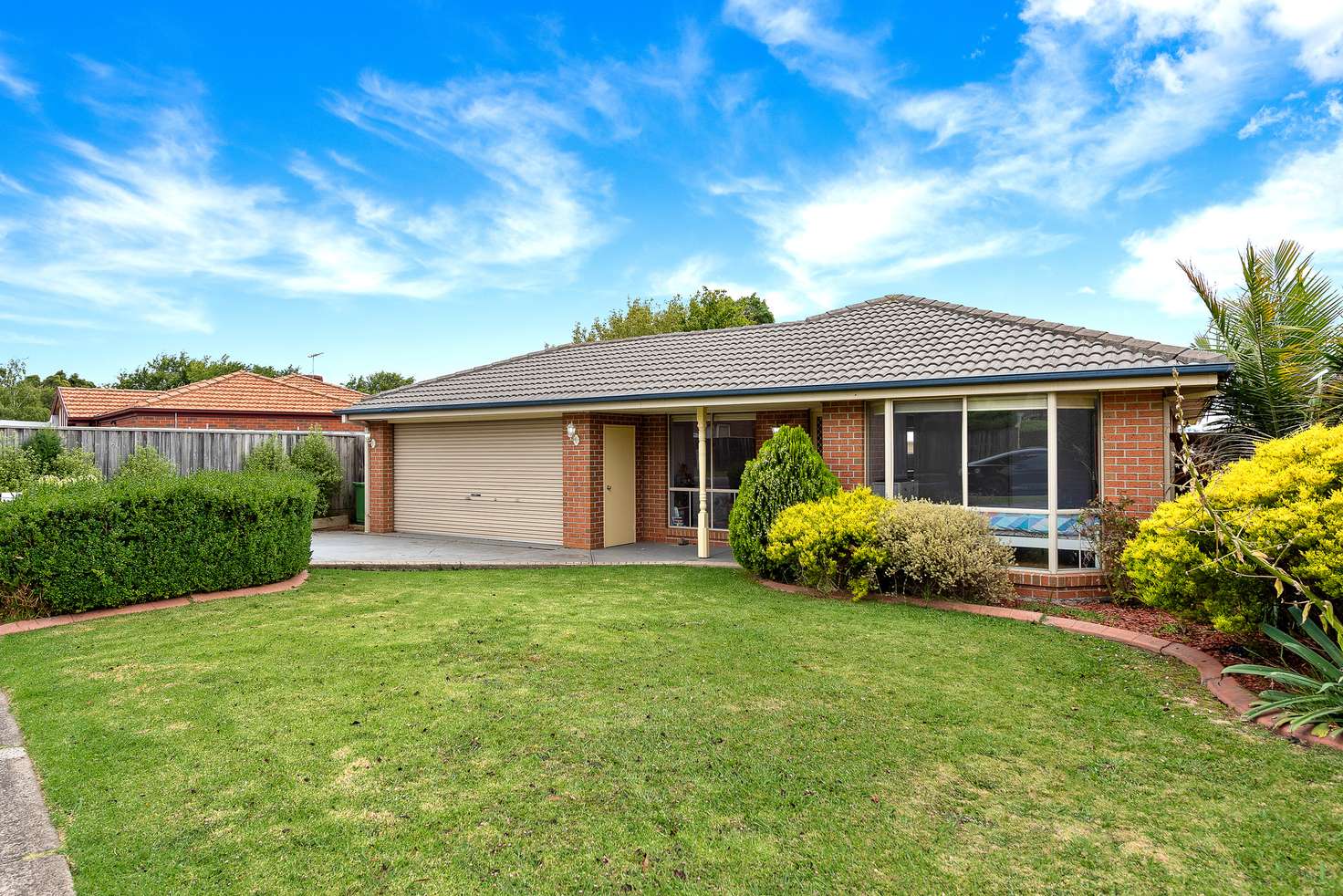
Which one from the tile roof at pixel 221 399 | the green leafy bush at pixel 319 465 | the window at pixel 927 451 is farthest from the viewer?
the tile roof at pixel 221 399

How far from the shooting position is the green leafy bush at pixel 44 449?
13.5 meters

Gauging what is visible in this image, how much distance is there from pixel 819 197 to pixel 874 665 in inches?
531

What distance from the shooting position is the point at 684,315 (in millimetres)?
40438

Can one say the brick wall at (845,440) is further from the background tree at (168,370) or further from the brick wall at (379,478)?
the background tree at (168,370)

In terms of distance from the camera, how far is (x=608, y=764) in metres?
3.96

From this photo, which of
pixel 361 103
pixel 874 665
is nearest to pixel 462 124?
pixel 361 103

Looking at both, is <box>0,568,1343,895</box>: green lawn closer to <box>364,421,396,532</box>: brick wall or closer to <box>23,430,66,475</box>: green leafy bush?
<box>23,430,66,475</box>: green leafy bush

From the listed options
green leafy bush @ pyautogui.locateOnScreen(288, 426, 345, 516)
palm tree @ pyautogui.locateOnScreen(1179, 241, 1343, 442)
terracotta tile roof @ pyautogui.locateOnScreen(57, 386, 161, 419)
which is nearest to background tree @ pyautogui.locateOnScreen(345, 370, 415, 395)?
terracotta tile roof @ pyautogui.locateOnScreen(57, 386, 161, 419)

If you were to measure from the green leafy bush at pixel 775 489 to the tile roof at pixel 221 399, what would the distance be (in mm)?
23684

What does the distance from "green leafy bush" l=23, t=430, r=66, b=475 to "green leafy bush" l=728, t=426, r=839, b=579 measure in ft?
43.7

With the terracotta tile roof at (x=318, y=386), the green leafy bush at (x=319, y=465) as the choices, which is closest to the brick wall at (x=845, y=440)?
the green leafy bush at (x=319, y=465)

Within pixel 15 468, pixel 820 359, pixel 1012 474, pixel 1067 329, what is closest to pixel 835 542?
pixel 1012 474

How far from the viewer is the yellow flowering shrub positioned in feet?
15.7

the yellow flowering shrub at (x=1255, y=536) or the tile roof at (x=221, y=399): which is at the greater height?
the tile roof at (x=221, y=399)
